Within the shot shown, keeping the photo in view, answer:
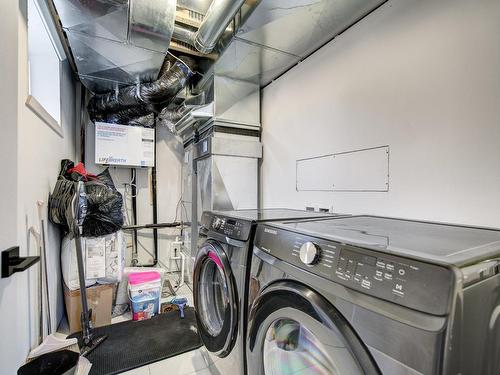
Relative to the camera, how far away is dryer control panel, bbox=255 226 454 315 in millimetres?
510

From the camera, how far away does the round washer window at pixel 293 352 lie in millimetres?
793

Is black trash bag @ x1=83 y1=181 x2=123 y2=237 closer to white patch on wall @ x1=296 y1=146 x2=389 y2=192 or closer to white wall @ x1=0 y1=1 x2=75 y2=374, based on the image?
white wall @ x1=0 y1=1 x2=75 y2=374

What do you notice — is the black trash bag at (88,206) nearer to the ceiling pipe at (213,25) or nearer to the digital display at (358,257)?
the ceiling pipe at (213,25)

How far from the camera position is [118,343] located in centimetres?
198

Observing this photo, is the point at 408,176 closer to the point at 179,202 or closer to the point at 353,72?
the point at 353,72

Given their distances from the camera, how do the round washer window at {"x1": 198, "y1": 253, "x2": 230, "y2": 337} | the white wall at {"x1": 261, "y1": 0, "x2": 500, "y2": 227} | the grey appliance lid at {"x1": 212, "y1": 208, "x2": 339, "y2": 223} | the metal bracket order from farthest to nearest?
1. the round washer window at {"x1": 198, "y1": 253, "x2": 230, "y2": 337}
2. the grey appliance lid at {"x1": 212, "y1": 208, "x2": 339, "y2": 223}
3. the white wall at {"x1": 261, "y1": 0, "x2": 500, "y2": 227}
4. the metal bracket

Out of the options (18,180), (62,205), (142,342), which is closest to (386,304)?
(18,180)

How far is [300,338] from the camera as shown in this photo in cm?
89

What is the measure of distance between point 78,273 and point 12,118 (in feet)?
4.68

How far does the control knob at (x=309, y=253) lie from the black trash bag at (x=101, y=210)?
194 centimetres

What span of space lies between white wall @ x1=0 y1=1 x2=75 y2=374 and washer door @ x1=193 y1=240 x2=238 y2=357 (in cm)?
90

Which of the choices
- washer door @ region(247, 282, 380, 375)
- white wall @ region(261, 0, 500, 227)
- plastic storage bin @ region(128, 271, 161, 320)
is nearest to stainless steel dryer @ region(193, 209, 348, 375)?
washer door @ region(247, 282, 380, 375)

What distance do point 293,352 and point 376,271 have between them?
1.76 ft

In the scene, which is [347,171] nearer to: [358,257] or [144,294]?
[358,257]
